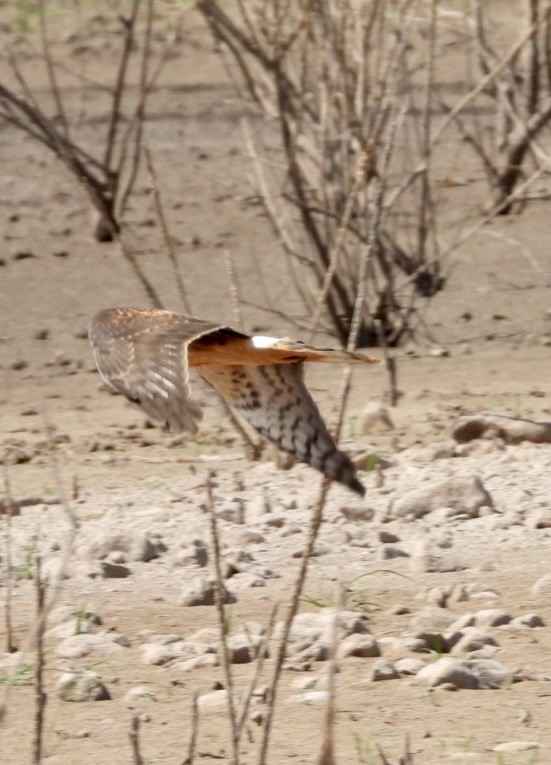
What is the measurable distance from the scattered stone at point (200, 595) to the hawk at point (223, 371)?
0.67 m

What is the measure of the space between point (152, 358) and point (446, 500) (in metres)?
2.06

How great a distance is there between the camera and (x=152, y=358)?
3.54 meters

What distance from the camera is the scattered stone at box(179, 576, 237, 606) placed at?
15.5 ft

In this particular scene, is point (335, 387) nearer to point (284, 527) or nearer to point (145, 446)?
point (145, 446)

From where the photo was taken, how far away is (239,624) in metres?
4.51

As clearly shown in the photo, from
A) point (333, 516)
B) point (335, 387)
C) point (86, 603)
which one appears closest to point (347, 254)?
point (335, 387)

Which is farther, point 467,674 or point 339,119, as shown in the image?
point 339,119

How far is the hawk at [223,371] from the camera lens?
134 inches

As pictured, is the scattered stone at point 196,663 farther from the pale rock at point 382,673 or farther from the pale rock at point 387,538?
the pale rock at point 387,538

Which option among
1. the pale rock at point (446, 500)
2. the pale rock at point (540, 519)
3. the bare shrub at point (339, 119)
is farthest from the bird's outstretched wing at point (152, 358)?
the bare shrub at point (339, 119)

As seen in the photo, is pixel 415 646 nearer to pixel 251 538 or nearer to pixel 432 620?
pixel 432 620

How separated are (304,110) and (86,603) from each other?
3162 mm

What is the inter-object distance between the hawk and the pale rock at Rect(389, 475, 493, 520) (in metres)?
1.27

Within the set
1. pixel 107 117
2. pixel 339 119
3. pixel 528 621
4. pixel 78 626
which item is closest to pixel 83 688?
pixel 78 626
